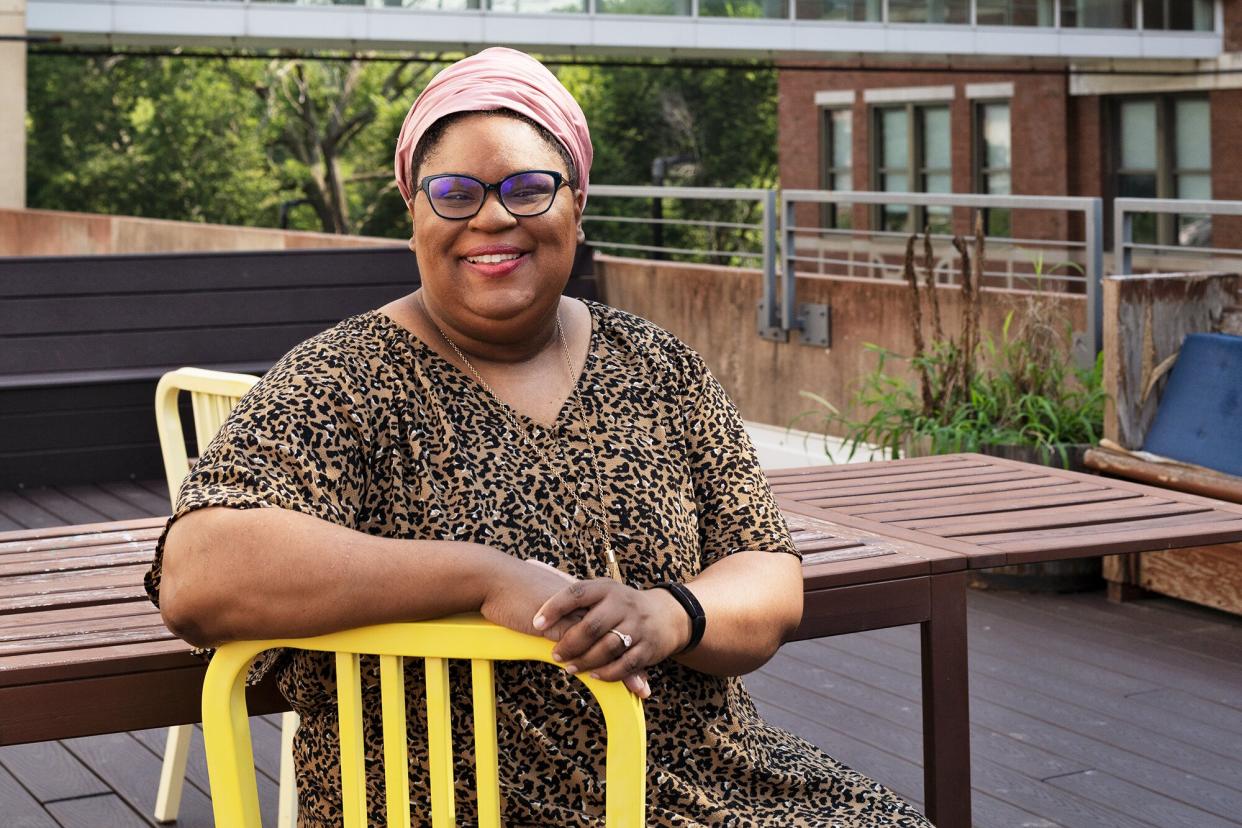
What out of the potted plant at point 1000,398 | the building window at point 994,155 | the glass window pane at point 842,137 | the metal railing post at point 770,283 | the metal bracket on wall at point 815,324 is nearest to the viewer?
the potted plant at point 1000,398

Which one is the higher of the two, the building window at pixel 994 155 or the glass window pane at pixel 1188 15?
the glass window pane at pixel 1188 15

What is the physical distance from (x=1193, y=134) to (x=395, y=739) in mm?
18900

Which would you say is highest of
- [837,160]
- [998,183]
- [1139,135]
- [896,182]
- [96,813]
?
[837,160]

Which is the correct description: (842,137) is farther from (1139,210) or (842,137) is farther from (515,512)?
(515,512)

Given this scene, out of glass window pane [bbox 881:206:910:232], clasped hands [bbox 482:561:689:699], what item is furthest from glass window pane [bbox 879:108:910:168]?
clasped hands [bbox 482:561:689:699]

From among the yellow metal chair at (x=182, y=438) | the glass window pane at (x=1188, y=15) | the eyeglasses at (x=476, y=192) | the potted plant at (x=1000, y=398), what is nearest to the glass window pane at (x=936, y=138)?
the glass window pane at (x=1188, y=15)

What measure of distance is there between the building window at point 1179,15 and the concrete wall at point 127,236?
11339mm

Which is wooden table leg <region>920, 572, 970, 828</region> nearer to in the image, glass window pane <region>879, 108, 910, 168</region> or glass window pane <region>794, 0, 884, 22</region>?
glass window pane <region>794, 0, 884, 22</region>

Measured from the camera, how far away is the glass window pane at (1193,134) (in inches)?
747

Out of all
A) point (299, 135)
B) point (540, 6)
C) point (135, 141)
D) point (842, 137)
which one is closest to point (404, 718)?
point (540, 6)

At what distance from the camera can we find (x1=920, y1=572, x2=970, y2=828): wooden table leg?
278cm

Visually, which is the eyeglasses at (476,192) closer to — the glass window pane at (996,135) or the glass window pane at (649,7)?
the glass window pane at (649,7)

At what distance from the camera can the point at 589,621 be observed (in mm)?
1785

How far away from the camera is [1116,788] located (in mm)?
3756
